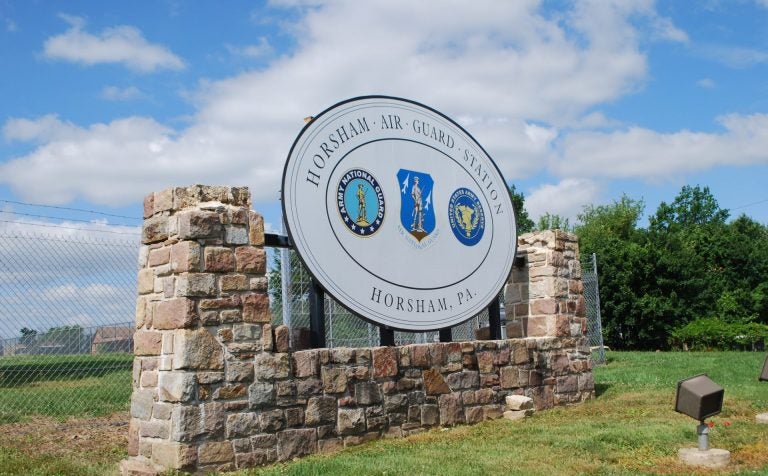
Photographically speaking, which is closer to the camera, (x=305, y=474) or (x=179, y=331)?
(x=305, y=474)

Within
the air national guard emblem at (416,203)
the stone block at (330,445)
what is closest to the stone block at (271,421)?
the stone block at (330,445)

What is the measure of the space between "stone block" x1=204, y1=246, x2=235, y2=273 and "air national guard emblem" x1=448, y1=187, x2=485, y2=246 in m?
3.24

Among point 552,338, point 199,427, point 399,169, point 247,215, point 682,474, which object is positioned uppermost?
point 399,169

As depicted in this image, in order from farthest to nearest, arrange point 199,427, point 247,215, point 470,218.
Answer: point 470,218 → point 247,215 → point 199,427

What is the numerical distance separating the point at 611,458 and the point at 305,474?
2.55 metres

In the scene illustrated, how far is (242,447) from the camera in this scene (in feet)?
19.4

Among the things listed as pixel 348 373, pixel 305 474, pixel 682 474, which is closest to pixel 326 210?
A: pixel 348 373

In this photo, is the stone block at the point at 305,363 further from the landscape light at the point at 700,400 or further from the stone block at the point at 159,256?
the landscape light at the point at 700,400

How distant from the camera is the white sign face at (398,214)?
7180 millimetres

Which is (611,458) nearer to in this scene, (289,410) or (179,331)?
(289,410)

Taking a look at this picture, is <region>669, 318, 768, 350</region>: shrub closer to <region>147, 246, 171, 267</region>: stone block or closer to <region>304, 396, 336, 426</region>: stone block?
<region>304, 396, 336, 426</region>: stone block

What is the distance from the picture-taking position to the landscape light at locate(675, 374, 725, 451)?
545 cm

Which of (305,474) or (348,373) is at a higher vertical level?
(348,373)

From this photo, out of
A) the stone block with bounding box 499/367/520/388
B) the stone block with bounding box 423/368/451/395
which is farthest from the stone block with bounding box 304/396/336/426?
the stone block with bounding box 499/367/520/388
